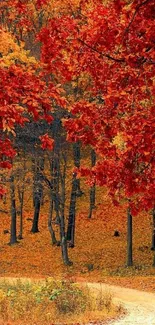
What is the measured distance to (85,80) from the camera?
96.6ft

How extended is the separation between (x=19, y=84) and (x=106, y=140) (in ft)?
7.86

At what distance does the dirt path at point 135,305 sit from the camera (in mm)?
14970

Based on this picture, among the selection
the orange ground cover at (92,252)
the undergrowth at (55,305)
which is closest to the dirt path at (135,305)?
the undergrowth at (55,305)

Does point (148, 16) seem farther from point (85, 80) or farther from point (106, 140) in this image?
point (85, 80)

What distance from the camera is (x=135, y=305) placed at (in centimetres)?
1792

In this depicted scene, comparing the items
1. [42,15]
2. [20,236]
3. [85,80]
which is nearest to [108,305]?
[85,80]

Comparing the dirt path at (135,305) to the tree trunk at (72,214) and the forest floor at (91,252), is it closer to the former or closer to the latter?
the forest floor at (91,252)

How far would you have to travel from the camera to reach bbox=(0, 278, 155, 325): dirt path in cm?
1497

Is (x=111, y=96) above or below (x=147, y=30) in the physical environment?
below

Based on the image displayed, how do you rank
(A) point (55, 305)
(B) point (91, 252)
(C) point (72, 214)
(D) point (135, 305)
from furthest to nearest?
(C) point (72, 214)
(B) point (91, 252)
(D) point (135, 305)
(A) point (55, 305)

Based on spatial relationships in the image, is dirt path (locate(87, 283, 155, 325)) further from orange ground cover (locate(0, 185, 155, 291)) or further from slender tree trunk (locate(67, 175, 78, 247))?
slender tree trunk (locate(67, 175, 78, 247))

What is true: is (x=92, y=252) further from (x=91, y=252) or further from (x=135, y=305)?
(x=135, y=305)

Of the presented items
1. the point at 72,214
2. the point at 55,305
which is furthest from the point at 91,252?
the point at 55,305

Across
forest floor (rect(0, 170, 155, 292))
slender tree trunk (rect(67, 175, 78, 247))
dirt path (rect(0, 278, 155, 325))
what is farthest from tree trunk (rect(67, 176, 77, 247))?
dirt path (rect(0, 278, 155, 325))
